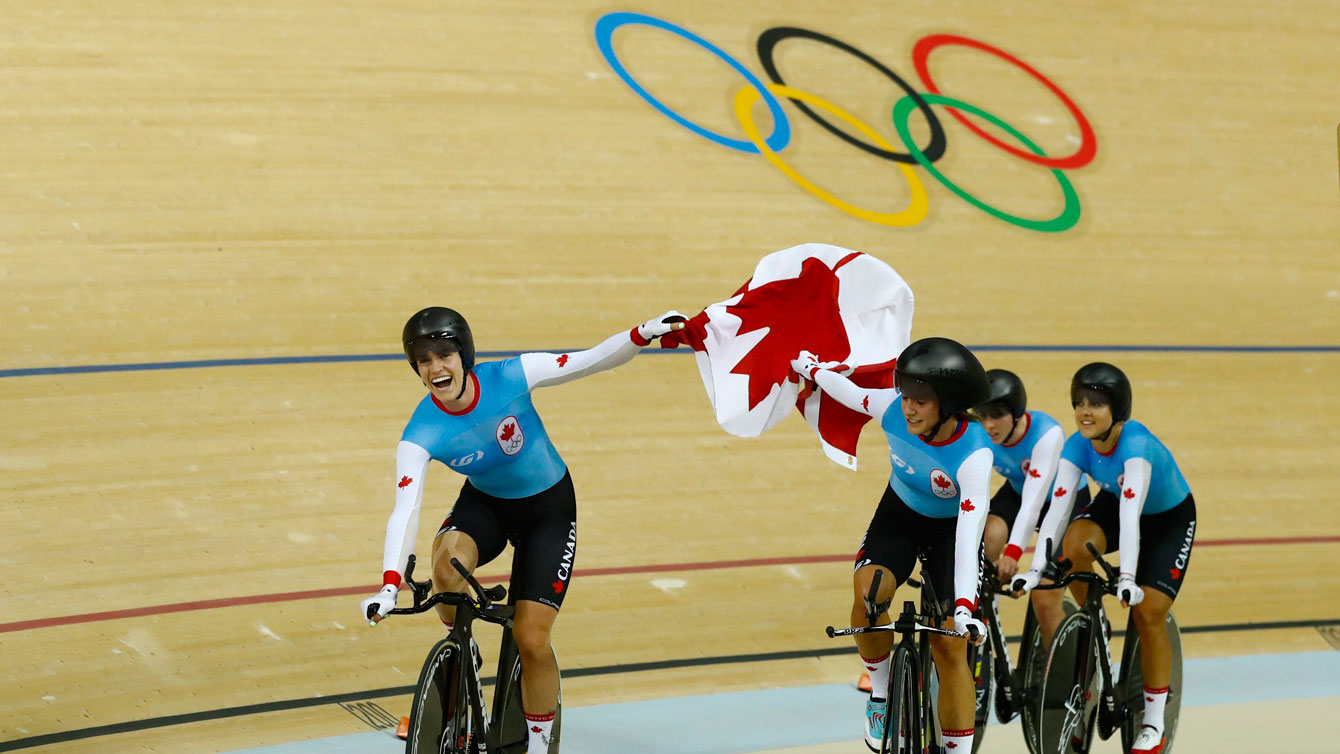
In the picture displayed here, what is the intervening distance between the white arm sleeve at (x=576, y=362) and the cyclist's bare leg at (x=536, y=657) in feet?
1.72

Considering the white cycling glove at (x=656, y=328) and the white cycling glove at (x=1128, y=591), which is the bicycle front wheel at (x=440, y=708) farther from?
the white cycling glove at (x=1128, y=591)

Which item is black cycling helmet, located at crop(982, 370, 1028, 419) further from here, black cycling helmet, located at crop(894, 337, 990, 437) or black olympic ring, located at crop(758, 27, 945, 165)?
black olympic ring, located at crop(758, 27, 945, 165)

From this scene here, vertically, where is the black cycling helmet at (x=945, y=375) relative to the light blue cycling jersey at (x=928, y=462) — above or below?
above

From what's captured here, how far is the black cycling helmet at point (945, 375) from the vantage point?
259 centimetres

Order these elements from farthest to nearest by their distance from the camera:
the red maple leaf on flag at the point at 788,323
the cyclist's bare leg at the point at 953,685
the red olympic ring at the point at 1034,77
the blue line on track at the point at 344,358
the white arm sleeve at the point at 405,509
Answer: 1. the red olympic ring at the point at 1034,77
2. the blue line on track at the point at 344,358
3. the red maple leaf on flag at the point at 788,323
4. the cyclist's bare leg at the point at 953,685
5. the white arm sleeve at the point at 405,509

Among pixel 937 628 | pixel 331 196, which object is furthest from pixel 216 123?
pixel 937 628

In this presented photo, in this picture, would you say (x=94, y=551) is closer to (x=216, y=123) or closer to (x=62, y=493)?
(x=62, y=493)

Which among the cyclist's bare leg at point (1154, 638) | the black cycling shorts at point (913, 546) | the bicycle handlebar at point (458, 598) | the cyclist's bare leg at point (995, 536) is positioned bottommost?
the cyclist's bare leg at point (1154, 638)

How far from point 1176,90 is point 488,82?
3.48 m

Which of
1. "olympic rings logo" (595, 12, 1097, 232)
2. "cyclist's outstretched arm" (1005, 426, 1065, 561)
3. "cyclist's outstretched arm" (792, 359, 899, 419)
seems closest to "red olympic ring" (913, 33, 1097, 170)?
"olympic rings logo" (595, 12, 1097, 232)

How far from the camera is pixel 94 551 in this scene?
4.05 m

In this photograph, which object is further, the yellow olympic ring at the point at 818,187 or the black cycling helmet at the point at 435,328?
Result: the yellow olympic ring at the point at 818,187

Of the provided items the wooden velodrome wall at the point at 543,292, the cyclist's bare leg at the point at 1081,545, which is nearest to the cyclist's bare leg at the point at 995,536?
the cyclist's bare leg at the point at 1081,545

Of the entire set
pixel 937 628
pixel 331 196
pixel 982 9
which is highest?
pixel 982 9
